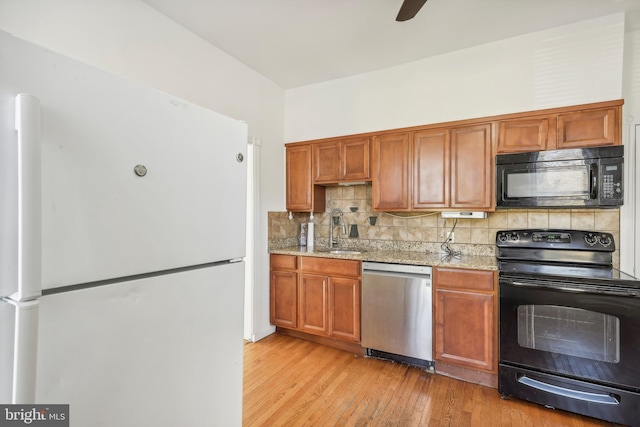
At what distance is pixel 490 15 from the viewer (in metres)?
2.25

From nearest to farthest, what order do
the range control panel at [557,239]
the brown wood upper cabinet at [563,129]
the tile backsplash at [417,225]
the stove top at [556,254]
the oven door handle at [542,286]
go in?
the oven door handle at [542,286] < the stove top at [556,254] < the brown wood upper cabinet at [563,129] < the range control panel at [557,239] < the tile backsplash at [417,225]

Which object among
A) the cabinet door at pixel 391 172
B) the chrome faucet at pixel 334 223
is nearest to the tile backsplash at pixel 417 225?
the chrome faucet at pixel 334 223

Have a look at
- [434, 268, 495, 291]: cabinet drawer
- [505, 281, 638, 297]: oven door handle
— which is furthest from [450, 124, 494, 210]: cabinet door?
[505, 281, 638, 297]: oven door handle

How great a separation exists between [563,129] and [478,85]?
29.5 inches

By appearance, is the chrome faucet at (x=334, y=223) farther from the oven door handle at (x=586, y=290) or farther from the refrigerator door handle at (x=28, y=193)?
the refrigerator door handle at (x=28, y=193)

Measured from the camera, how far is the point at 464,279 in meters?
2.38

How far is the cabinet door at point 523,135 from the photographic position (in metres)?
2.38

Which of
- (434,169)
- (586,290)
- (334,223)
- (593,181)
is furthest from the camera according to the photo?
(334,223)

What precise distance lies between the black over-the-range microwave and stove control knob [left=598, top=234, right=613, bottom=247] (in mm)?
281

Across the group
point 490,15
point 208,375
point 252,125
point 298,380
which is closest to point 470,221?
point 490,15

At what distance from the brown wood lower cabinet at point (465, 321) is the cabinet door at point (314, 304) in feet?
3.33

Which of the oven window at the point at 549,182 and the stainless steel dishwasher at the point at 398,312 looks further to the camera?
the stainless steel dishwasher at the point at 398,312

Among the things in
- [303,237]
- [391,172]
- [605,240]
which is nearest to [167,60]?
[391,172]

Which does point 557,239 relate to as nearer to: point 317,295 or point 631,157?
point 631,157
